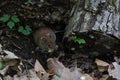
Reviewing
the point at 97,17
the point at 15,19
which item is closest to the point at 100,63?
the point at 97,17

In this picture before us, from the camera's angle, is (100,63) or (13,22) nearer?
(100,63)

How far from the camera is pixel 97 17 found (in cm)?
266

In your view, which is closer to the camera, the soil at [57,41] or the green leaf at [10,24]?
the soil at [57,41]

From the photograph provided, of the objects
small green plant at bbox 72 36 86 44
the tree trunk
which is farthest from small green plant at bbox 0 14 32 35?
small green plant at bbox 72 36 86 44

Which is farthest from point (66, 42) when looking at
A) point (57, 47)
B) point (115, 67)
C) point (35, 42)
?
point (115, 67)

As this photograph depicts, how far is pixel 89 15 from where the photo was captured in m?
2.68

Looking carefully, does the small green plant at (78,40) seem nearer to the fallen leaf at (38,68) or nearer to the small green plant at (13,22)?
the fallen leaf at (38,68)

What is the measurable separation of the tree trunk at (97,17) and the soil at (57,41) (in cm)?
9

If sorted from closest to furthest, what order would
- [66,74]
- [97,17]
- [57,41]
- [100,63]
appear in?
[66,74], [97,17], [100,63], [57,41]

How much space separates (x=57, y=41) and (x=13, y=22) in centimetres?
50

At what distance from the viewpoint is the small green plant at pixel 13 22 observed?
9.39ft

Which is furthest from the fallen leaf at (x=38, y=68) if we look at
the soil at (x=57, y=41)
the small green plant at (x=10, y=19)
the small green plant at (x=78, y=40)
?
the small green plant at (x=10, y=19)

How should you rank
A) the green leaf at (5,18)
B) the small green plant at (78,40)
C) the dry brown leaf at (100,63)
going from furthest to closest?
the green leaf at (5,18), the dry brown leaf at (100,63), the small green plant at (78,40)

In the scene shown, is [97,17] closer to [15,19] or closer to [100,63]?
[100,63]
